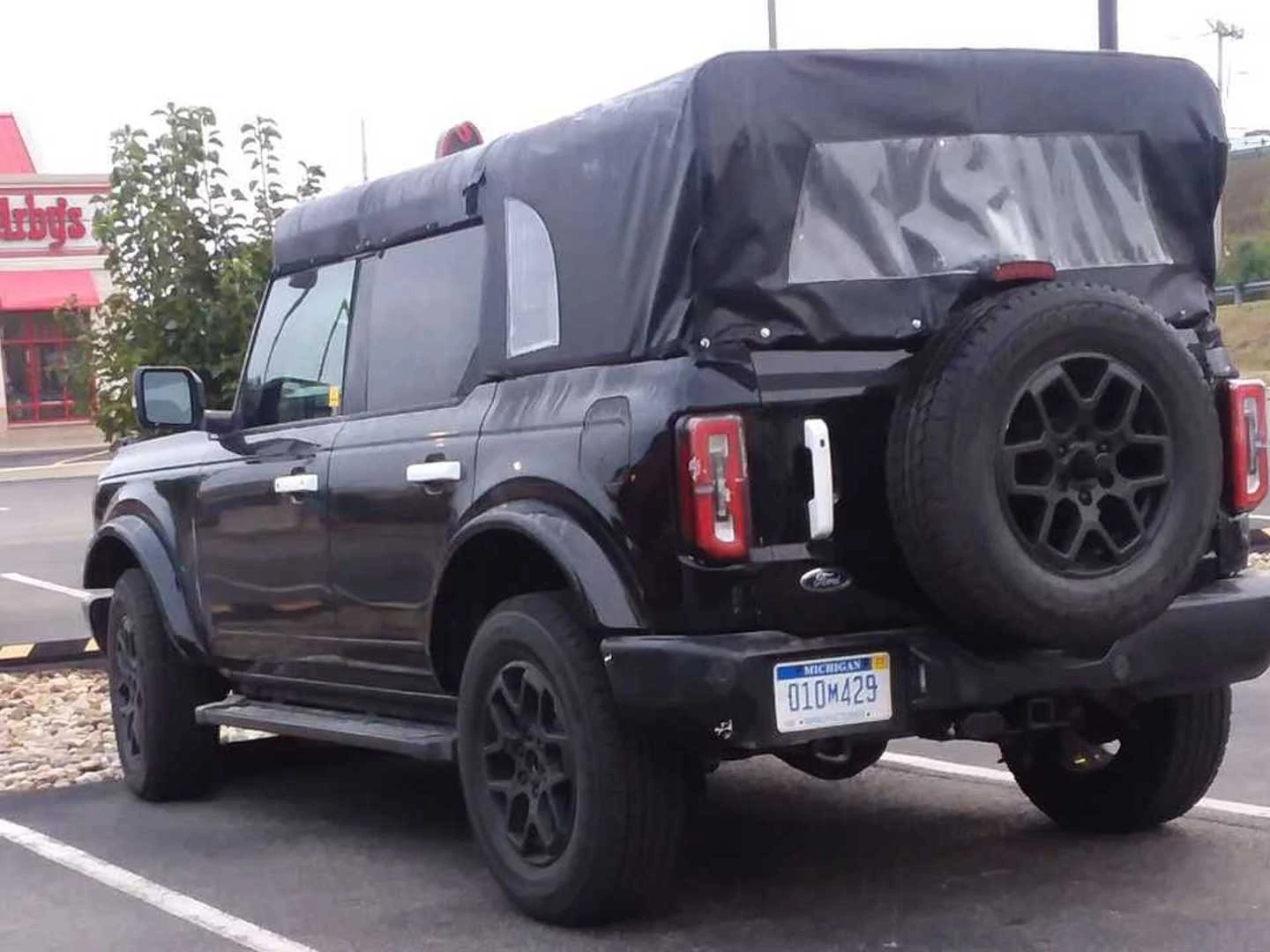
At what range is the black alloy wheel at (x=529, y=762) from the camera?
4887 mm

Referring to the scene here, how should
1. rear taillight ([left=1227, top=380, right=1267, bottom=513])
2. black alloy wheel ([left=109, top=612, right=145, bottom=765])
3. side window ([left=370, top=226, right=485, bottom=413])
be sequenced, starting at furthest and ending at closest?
black alloy wheel ([left=109, top=612, right=145, bottom=765]) → side window ([left=370, top=226, right=485, bottom=413]) → rear taillight ([left=1227, top=380, right=1267, bottom=513])

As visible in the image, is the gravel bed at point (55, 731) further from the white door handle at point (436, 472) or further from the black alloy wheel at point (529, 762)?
the black alloy wheel at point (529, 762)

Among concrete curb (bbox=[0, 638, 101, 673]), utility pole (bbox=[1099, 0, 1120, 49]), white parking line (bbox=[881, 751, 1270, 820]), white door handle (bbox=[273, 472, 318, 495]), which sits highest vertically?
utility pole (bbox=[1099, 0, 1120, 49])

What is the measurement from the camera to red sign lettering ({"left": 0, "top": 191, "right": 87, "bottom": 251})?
43.7m

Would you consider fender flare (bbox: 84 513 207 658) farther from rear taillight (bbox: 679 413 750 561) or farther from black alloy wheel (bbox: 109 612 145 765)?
rear taillight (bbox: 679 413 750 561)

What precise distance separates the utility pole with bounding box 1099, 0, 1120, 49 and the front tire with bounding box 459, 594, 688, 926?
1037 centimetres

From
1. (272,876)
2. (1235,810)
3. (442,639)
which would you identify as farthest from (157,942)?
(1235,810)

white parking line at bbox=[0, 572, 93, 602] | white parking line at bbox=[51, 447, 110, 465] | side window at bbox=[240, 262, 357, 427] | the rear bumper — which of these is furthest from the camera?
white parking line at bbox=[51, 447, 110, 465]

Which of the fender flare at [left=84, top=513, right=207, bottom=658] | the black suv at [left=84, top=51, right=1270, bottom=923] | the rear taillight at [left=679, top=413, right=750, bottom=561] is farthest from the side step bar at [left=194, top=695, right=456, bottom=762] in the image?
the rear taillight at [left=679, top=413, right=750, bottom=561]

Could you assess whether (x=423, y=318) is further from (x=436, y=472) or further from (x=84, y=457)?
(x=84, y=457)

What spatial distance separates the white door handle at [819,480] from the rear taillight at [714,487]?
167 millimetres

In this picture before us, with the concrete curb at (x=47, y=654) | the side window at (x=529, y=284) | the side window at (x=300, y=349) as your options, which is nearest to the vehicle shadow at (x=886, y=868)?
the side window at (x=300, y=349)

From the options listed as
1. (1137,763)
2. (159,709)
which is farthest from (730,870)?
(159,709)

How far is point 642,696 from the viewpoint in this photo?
4539 mm
